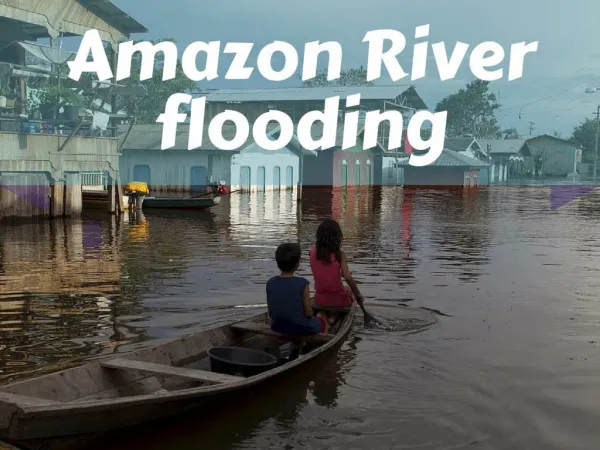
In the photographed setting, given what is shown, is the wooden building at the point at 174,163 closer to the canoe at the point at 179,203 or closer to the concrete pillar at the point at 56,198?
the canoe at the point at 179,203

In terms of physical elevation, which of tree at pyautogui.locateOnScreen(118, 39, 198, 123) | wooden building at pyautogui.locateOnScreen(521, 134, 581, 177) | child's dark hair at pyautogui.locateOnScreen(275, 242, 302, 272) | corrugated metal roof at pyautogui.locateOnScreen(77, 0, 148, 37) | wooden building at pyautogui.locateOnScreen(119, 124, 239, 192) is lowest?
child's dark hair at pyautogui.locateOnScreen(275, 242, 302, 272)

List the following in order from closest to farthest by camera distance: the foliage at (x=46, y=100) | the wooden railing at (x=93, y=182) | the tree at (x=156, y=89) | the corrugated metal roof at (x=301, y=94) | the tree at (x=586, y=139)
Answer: the wooden railing at (x=93, y=182), the foliage at (x=46, y=100), the corrugated metal roof at (x=301, y=94), the tree at (x=156, y=89), the tree at (x=586, y=139)

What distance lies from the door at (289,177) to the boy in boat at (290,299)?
49847 millimetres

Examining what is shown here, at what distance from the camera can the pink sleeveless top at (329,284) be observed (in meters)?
10.3

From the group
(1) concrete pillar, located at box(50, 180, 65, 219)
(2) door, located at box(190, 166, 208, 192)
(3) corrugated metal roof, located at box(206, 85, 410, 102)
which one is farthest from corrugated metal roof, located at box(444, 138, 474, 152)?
(1) concrete pillar, located at box(50, 180, 65, 219)

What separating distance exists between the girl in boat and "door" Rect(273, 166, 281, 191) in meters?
46.4

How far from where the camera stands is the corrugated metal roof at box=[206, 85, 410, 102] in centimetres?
6938

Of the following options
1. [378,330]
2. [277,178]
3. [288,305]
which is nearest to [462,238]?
[378,330]

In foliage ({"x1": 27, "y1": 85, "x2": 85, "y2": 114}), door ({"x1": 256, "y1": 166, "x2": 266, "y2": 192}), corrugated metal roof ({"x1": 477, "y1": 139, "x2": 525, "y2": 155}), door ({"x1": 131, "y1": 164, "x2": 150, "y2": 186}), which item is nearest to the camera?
A: foliage ({"x1": 27, "y1": 85, "x2": 85, "y2": 114})

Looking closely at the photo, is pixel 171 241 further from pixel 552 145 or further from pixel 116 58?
pixel 552 145

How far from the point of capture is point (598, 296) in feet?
46.8

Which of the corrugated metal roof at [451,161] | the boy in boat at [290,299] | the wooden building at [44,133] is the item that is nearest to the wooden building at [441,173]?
the corrugated metal roof at [451,161]

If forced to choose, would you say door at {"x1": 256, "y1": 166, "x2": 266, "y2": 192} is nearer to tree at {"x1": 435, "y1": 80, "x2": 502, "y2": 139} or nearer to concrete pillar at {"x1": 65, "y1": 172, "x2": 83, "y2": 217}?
concrete pillar at {"x1": 65, "y1": 172, "x2": 83, "y2": 217}

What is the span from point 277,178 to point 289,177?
2.22m
